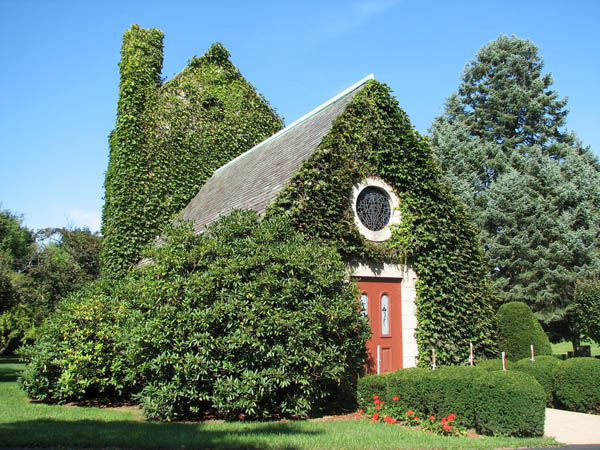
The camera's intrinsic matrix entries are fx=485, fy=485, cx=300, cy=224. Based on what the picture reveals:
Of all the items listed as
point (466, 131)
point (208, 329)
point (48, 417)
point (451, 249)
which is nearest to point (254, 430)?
point (208, 329)

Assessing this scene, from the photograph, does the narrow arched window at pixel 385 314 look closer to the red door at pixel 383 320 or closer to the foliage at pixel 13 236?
the red door at pixel 383 320

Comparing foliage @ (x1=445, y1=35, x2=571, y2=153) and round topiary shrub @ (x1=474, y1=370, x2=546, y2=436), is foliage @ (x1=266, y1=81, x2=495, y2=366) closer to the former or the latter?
round topiary shrub @ (x1=474, y1=370, x2=546, y2=436)

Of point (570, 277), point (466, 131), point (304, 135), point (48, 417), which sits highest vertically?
point (466, 131)

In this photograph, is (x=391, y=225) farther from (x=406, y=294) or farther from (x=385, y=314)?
(x=385, y=314)

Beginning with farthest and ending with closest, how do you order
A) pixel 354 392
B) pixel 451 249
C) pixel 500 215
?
pixel 500 215 < pixel 451 249 < pixel 354 392

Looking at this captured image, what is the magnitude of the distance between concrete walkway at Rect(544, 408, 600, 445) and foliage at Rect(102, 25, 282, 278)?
1342 cm

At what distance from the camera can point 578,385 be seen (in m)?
9.93

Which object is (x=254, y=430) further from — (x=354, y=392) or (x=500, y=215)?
(x=500, y=215)

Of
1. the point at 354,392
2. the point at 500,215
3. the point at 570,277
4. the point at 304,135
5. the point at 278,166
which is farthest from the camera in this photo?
the point at 500,215

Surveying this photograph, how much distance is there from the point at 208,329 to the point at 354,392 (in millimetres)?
3449

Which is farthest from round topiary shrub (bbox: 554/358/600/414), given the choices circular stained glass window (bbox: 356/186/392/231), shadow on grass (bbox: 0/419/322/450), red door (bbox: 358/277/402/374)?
shadow on grass (bbox: 0/419/322/450)

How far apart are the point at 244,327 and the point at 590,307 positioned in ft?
47.0

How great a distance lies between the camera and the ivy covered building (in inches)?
430

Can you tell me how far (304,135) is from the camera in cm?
1445
